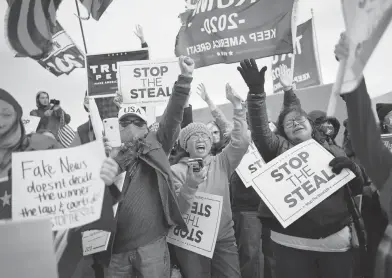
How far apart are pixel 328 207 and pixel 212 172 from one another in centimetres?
94

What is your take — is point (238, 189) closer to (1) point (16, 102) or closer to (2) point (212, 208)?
(2) point (212, 208)

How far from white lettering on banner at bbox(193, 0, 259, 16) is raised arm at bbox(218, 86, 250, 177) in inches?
61.2

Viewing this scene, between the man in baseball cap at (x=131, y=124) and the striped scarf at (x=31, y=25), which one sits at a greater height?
the striped scarf at (x=31, y=25)

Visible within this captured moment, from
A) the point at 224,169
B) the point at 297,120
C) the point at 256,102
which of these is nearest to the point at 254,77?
the point at 256,102

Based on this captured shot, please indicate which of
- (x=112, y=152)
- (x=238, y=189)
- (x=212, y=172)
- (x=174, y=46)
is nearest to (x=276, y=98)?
(x=174, y=46)

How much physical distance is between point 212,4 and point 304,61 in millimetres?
3113

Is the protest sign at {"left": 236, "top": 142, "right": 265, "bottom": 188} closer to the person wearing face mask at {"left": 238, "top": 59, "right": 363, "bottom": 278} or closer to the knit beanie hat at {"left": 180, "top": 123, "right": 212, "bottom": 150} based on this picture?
the knit beanie hat at {"left": 180, "top": 123, "right": 212, "bottom": 150}

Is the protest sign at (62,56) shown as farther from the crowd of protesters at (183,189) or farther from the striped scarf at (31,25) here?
the striped scarf at (31,25)

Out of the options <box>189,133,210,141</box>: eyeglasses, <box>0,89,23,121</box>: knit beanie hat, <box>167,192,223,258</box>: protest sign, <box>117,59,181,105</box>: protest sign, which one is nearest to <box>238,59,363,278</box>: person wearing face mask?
<box>167,192,223,258</box>: protest sign

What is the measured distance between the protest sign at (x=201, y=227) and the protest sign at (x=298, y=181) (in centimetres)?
42

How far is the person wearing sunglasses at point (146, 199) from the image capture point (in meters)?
2.73

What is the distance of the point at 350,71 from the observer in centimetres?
173

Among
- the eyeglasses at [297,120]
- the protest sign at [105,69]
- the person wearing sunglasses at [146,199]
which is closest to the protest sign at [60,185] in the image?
the person wearing sunglasses at [146,199]

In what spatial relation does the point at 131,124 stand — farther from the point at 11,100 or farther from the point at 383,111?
the point at 383,111
